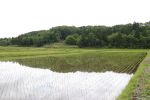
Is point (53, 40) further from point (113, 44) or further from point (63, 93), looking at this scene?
point (63, 93)

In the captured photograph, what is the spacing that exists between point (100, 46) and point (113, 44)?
30.9ft

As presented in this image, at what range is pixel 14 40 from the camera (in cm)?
A: 13975

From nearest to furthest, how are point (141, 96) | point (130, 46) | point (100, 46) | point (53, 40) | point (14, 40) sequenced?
point (141, 96) → point (130, 46) → point (100, 46) → point (53, 40) → point (14, 40)

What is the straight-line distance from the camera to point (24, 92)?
370 inches

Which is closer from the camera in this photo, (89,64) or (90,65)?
(90,65)

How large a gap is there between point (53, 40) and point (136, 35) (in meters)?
73.9

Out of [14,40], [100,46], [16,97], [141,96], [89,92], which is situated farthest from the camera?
[14,40]

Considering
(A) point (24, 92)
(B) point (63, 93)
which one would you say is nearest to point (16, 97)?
(A) point (24, 92)

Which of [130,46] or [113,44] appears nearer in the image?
[130,46]

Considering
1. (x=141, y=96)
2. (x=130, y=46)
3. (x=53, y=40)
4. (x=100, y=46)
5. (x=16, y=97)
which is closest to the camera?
(x=141, y=96)

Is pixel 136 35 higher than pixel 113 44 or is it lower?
higher

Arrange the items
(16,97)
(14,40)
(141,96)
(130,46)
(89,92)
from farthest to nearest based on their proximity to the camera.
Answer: (14,40) → (130,46) → (89,92) → (16,97) → (141,96)

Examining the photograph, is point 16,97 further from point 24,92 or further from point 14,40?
point 14,40

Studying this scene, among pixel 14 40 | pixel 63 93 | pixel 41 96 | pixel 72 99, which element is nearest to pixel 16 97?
pixel 41 96
